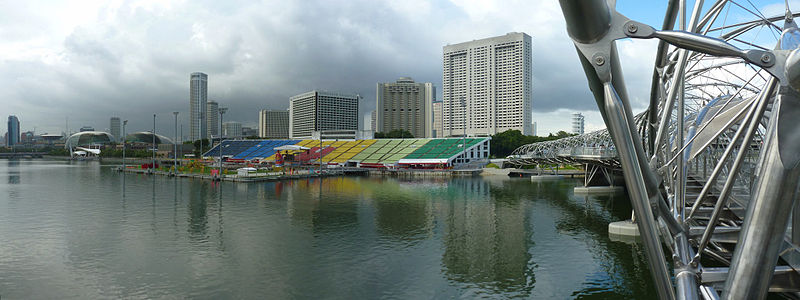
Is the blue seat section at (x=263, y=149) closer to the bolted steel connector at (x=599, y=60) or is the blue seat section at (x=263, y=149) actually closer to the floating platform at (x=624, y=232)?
the floating platform at (x=624, y=232)

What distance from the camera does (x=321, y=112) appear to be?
175875 millimetres

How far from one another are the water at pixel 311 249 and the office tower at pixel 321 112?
458 ft

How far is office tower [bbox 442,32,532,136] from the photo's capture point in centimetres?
16225

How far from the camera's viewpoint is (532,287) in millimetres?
14703

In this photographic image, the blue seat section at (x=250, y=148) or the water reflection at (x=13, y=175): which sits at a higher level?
the blue seat section at (x=250, y=148)

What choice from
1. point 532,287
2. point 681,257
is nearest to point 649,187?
point 681,257

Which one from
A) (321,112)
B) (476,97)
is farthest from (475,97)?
(321,112)

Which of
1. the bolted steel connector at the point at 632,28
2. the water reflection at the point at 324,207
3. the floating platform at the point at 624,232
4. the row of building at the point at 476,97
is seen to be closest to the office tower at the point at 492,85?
the row of building at the point at 476,97

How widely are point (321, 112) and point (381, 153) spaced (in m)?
93.5

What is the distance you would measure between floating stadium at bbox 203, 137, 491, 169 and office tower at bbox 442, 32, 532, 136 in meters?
70.3

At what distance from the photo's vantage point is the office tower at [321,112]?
175 meters

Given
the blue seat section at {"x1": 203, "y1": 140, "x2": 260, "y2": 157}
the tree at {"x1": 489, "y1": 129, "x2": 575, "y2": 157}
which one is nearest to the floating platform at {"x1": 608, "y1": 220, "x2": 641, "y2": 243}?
the tree at {"x1": 489, "y1": 129, "x2": 575, "y2": 157}

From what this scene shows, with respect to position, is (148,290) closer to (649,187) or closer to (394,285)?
(394,285)

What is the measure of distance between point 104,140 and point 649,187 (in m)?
216
